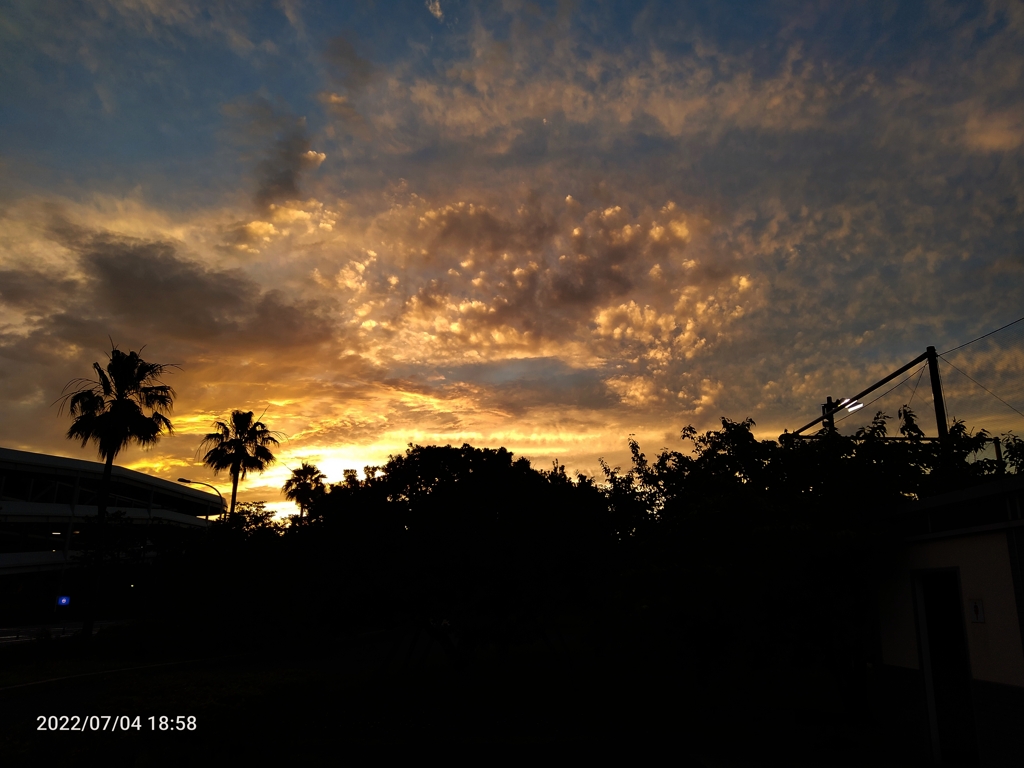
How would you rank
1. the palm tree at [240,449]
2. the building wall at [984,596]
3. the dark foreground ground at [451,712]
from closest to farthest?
the building wall at [984,596]
the dark foreground ground at [451,712]
the palm tree at [240,449]

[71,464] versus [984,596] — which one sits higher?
[71,464]

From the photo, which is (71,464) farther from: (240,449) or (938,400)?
(938,400)

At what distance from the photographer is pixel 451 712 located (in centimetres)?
1598

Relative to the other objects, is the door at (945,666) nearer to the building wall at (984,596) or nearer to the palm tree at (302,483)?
the building wall at (984,596)

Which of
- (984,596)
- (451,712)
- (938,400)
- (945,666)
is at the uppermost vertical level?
(938,400)

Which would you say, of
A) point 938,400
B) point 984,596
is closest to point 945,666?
point 984,596

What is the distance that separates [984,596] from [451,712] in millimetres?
11426

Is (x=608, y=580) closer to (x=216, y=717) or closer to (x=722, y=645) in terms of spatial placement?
(x=722, y=645)

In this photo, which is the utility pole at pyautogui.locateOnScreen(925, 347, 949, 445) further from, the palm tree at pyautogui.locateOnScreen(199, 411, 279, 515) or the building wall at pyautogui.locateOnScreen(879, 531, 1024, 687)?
the palm tree at pyautogui.locateOnScreen(199, 411, 279, 515)

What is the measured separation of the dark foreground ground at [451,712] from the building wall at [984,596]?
2.71m

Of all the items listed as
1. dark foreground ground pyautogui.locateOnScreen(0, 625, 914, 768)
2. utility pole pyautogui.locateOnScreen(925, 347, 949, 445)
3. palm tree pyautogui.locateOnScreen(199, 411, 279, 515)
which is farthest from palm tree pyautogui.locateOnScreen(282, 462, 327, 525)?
utility pole pyautogui.locateOnScreen(925, 347, 949, 445)

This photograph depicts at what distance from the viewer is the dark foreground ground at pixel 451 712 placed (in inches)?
461

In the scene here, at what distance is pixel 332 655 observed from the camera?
29.8m

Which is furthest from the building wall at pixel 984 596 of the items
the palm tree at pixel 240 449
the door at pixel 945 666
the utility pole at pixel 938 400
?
the palm tree at pixel 240 449
